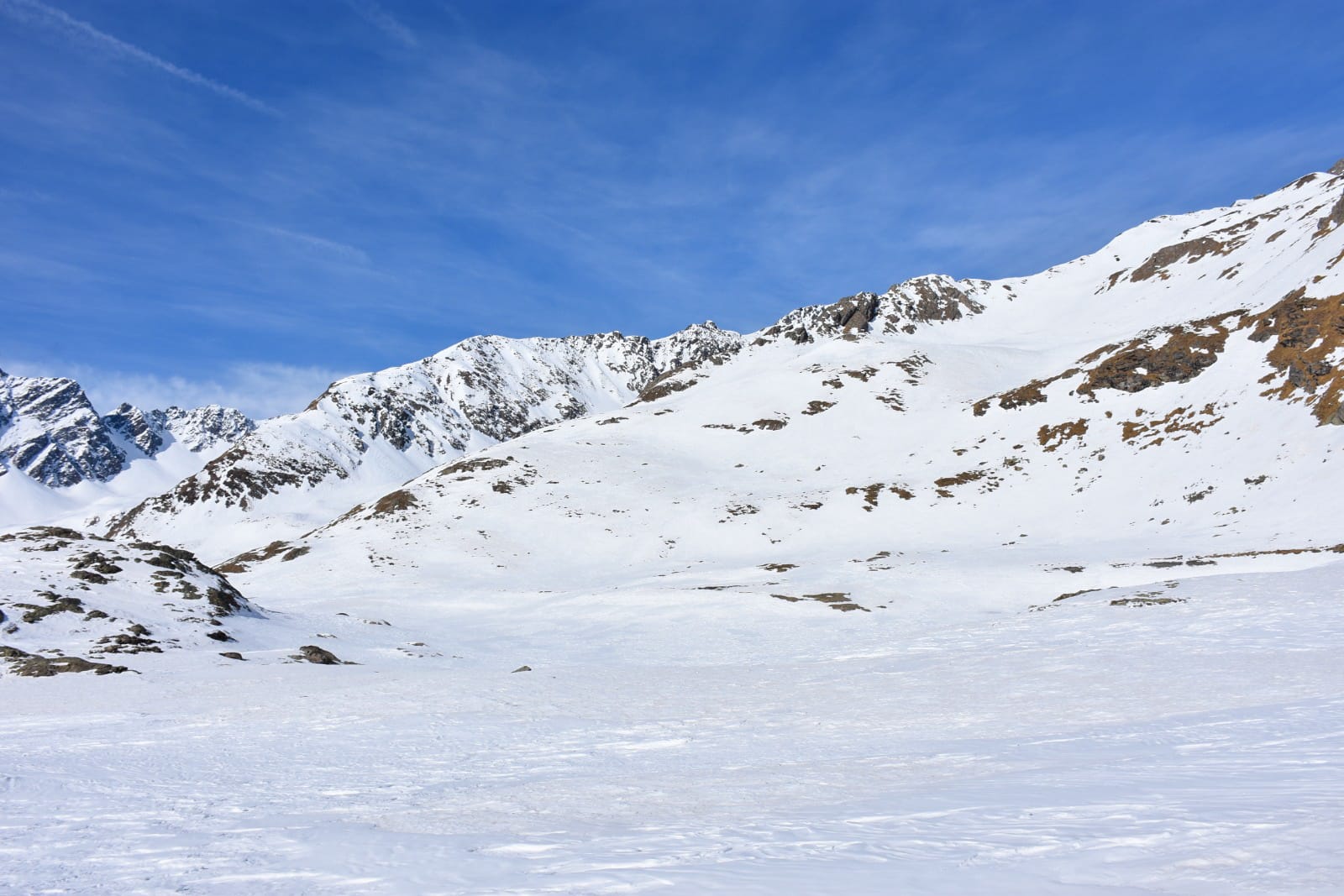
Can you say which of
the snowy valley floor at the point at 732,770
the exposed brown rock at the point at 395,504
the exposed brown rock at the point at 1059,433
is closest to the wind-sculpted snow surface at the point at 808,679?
the snowy valley floor at the point at 732,770

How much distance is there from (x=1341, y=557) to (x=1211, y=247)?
430 feet

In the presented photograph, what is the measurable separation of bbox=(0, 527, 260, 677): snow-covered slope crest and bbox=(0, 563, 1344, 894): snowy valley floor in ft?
14.7

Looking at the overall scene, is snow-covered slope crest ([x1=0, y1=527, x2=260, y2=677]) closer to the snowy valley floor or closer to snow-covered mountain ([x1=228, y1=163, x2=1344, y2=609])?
the snowy valley floor

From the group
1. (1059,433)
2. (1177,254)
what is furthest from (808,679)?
(1177,254)

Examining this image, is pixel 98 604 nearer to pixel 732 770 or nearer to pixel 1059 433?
pixel 732 770

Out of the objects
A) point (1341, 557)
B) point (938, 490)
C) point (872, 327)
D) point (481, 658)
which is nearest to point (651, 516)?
point (938, 490)

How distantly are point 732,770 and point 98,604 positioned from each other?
3076 cm

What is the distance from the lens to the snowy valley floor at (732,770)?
242 inches

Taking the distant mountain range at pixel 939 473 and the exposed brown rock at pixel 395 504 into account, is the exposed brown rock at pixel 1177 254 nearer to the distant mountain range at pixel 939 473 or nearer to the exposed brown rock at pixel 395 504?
the distant mountain range at pixel 939 473

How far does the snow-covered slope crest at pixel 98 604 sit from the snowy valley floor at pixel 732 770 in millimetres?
4467

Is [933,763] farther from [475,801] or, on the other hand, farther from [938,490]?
[938,490]

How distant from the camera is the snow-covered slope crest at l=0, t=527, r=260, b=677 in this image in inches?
990

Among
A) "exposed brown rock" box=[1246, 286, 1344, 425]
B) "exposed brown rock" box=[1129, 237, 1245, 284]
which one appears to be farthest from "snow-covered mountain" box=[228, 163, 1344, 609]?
"exposed brown rock" box=[1129, 237, 1245, 284]

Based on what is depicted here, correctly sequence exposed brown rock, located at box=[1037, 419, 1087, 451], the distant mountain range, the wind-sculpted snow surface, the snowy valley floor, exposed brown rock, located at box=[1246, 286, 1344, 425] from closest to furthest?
the snowy valley floor < the wind-sculpted snow surface < the distant mountain range < exposed brown rock, located at box=[1246, 286, 1344, 425] < exposed brown rock, located at box=[1037, 419, 1087, 451]
